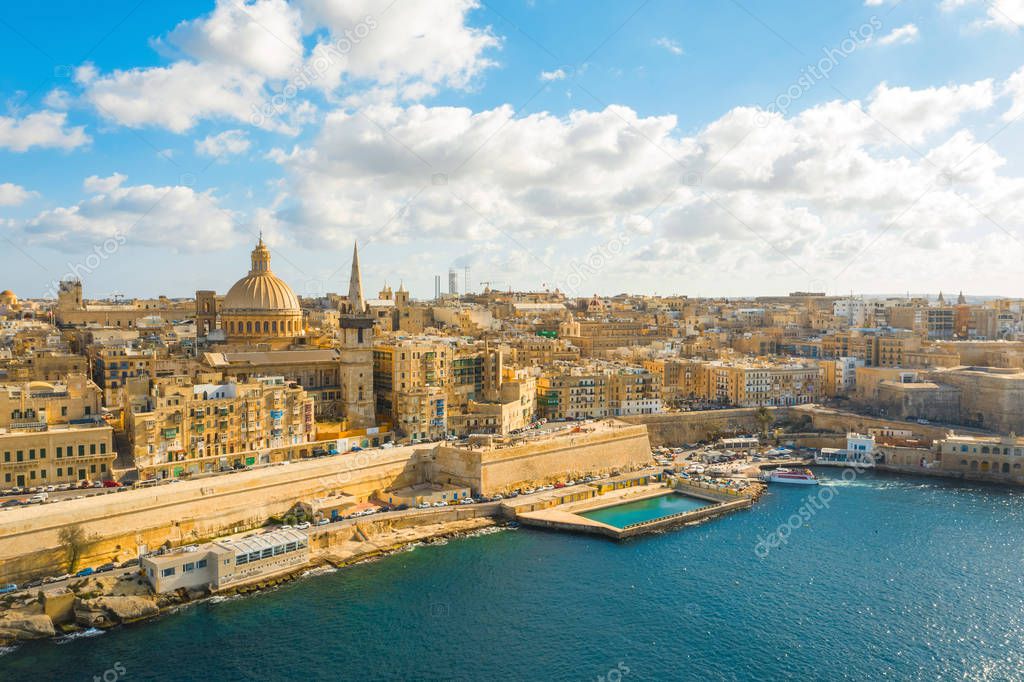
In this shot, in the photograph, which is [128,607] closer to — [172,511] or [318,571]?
[172,511]

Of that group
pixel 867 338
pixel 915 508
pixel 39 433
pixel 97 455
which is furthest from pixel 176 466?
pixel 867 338

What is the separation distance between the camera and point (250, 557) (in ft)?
102

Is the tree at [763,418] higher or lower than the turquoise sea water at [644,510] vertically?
higher

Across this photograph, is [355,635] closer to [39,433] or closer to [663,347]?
[39,433]

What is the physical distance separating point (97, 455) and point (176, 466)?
3483 mm

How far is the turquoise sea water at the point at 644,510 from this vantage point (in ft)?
131

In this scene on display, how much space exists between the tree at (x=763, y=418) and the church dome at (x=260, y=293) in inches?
1306

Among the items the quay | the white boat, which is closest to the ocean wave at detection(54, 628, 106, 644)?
the quay

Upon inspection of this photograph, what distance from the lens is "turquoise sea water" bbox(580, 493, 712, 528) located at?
1569 inches

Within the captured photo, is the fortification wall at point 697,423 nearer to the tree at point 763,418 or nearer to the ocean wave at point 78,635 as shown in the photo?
the tree at point 763,418

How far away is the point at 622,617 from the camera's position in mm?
28578

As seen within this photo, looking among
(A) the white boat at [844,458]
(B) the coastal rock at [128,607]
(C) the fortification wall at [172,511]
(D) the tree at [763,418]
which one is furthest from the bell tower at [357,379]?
(A) the white boat at [844,458]

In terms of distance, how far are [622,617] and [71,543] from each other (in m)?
20.3

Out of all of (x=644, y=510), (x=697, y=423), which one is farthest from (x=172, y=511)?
(x=697, y=423)
